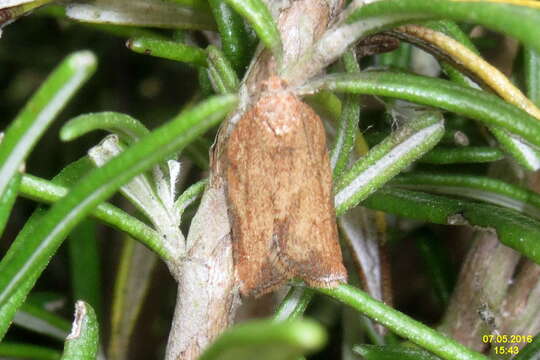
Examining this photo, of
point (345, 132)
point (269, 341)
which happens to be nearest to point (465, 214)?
point (345, 132)

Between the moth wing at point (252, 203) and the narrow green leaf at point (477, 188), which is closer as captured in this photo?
the moth wing at point (252, 203)

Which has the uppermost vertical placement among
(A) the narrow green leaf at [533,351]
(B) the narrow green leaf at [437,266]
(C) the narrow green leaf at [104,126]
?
(C) the narrow green leaf at [104,126]

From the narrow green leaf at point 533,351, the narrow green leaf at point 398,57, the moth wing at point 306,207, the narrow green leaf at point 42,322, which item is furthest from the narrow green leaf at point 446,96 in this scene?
the narrow green leaf at point 42,322

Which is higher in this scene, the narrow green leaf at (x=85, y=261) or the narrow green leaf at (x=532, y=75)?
the narrow green leaf at (x=85, y=261)

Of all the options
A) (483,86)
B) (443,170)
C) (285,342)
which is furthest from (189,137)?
(443,170)

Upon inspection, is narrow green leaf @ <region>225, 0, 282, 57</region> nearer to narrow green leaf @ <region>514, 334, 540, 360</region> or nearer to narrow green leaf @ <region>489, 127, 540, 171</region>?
narrow green leaf @ <region>489, 127, 540, 171</region>

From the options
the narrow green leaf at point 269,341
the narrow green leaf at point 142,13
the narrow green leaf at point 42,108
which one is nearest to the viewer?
the narrow green leaf at point 269,341

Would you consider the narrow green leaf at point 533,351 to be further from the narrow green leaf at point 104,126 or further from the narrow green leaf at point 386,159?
the narrow green leaf at point 104,126
